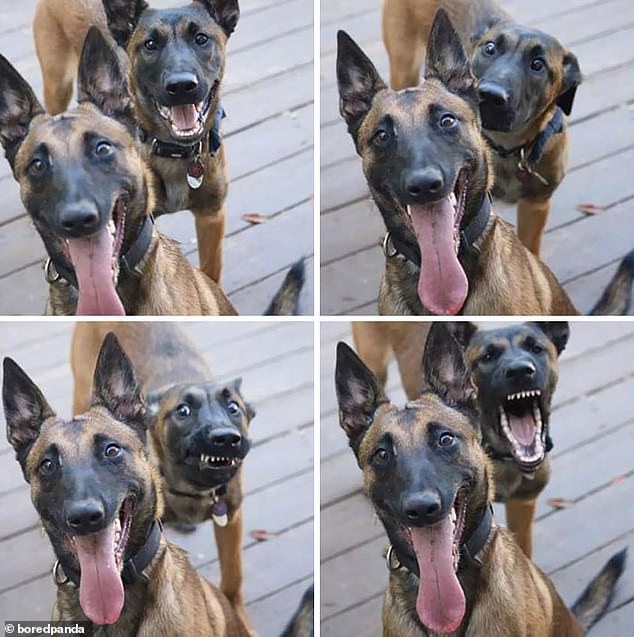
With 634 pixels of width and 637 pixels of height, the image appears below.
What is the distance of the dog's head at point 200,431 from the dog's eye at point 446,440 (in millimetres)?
615

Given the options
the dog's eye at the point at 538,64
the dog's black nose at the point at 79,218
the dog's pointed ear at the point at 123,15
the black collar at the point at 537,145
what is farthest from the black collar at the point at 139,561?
the dog's eye at the point at 538,64

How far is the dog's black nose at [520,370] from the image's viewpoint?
12.3ft

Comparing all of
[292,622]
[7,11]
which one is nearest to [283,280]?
[292,622]

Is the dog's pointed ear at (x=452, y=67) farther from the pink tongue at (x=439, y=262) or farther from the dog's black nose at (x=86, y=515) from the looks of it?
the dog's black nose at (x=86, y=515)

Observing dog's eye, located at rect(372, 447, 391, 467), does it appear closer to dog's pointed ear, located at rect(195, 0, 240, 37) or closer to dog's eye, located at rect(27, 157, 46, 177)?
dog's eye, located at rect(27, 157, 46, 177)

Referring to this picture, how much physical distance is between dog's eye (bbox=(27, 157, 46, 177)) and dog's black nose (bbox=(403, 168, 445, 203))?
2.82 feet

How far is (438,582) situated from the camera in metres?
3.50

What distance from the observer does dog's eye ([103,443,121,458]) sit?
3438 mm

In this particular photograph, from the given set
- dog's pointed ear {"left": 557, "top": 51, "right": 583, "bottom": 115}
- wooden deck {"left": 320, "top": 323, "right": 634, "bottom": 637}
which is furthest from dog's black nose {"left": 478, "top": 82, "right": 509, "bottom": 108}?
wooden deck {"left": 320, "top": 323, "right": 634, "bottom": 637}

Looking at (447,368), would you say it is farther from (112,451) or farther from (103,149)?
(103,149)

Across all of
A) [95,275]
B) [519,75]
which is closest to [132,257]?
[95,275]

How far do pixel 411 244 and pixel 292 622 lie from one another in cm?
115

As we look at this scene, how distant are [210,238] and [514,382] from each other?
1.03 metres

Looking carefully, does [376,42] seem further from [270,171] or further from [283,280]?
[283,280]
